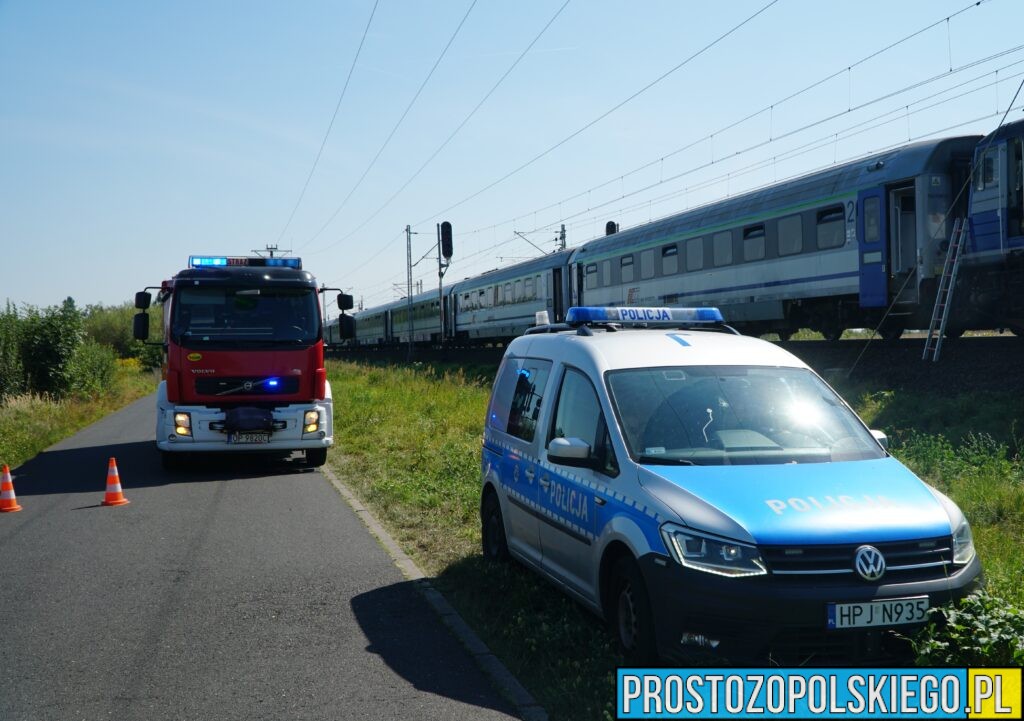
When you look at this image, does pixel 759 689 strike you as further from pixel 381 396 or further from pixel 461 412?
pixel 381 396

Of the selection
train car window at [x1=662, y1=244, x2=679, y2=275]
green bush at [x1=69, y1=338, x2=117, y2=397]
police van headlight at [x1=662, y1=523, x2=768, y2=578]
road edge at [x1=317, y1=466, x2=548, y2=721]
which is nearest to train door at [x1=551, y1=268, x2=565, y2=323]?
train car window at [x1=662, y1=244, x2=679, y2=275]

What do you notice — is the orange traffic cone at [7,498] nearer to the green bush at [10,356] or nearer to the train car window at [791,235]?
the train car window at [791,235]

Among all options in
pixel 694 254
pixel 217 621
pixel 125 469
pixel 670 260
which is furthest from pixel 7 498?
pixel 670 260

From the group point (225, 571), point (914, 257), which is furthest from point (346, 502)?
point (914, 257)

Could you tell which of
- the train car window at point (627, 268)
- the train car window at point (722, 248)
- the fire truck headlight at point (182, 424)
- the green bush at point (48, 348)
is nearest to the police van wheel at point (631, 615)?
the fire truck headlight at point (182, 424)

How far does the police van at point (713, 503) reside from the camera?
14.4 ft

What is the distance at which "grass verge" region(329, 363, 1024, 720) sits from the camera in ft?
17.1

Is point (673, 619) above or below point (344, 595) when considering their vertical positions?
above

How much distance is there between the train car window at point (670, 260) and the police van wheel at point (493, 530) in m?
17.4

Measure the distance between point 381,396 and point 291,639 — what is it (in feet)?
58.1

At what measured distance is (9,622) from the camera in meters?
6.19

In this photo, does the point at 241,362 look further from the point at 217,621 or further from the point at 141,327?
the point at 217,621

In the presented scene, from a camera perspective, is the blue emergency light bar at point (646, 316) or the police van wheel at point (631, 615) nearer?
the police van wheel at point (631, 615)

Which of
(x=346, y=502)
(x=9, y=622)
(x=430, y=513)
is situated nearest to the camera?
(x=9, y=622)
